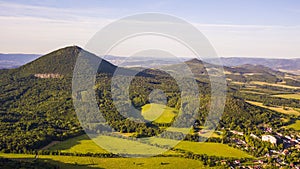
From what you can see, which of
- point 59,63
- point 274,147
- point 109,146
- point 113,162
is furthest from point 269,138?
point 59,63

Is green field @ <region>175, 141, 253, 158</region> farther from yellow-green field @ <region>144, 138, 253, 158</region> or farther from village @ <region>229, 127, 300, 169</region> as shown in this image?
village @ <region>229, 127, 300, 169</region>

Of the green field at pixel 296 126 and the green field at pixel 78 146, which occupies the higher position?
the green field at pixel 78 146

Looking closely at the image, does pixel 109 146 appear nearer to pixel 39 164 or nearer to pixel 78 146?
pixel 78 146

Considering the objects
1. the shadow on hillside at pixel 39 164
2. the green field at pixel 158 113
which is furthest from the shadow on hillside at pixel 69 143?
the green field at pixel 158 113

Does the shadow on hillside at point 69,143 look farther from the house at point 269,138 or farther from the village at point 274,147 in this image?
the house at point 269,138

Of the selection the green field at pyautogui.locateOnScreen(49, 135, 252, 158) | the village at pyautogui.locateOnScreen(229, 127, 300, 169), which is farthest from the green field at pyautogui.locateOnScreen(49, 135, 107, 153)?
the village at pyautogui.locateOnScreen(229, 127, 300, 169)

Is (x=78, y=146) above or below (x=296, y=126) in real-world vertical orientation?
above
